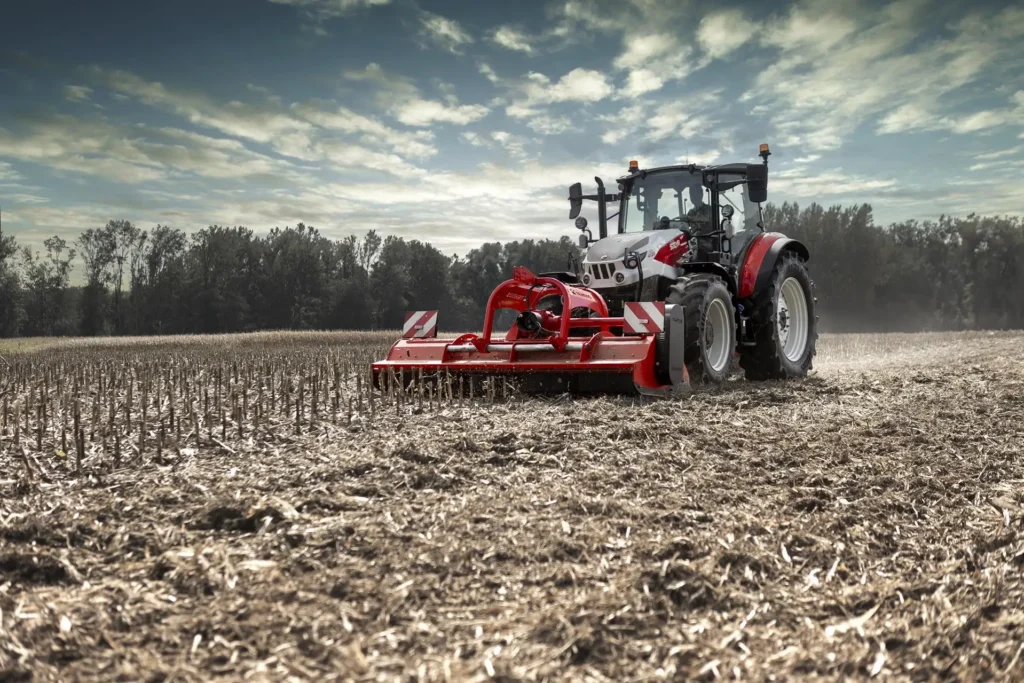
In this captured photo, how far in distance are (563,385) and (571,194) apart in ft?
8.85

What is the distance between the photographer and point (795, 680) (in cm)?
225

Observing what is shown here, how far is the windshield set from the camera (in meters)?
8.89

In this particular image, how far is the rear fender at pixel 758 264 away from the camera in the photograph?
348 inches

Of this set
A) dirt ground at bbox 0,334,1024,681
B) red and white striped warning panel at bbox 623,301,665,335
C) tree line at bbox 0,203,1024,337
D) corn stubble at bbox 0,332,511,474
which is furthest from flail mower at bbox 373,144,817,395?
tree line at bbox 0,203,1024,337

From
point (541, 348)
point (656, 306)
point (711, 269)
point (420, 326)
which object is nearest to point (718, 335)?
point (711, 269)

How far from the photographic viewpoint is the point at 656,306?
283 inches

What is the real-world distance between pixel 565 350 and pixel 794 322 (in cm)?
415

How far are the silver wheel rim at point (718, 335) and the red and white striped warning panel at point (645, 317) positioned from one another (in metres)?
1.21

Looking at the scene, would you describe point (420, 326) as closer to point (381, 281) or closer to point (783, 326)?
point (783, 326)

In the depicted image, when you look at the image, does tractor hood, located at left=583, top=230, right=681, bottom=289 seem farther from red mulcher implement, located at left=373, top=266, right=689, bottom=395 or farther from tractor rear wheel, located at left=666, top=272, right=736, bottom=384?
tractor rear wheel, located at left=666, top=272, right=736, bottom=384

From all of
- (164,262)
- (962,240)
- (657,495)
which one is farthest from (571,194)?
(962,240)

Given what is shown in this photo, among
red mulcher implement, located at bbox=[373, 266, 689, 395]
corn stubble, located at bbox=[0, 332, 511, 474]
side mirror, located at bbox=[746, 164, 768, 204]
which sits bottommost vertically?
corn stubble, located at bbox=[0, 332, 511, 474]

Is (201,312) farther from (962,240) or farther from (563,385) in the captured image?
(962,240)

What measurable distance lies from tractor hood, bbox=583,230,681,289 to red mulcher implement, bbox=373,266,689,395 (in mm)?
226
